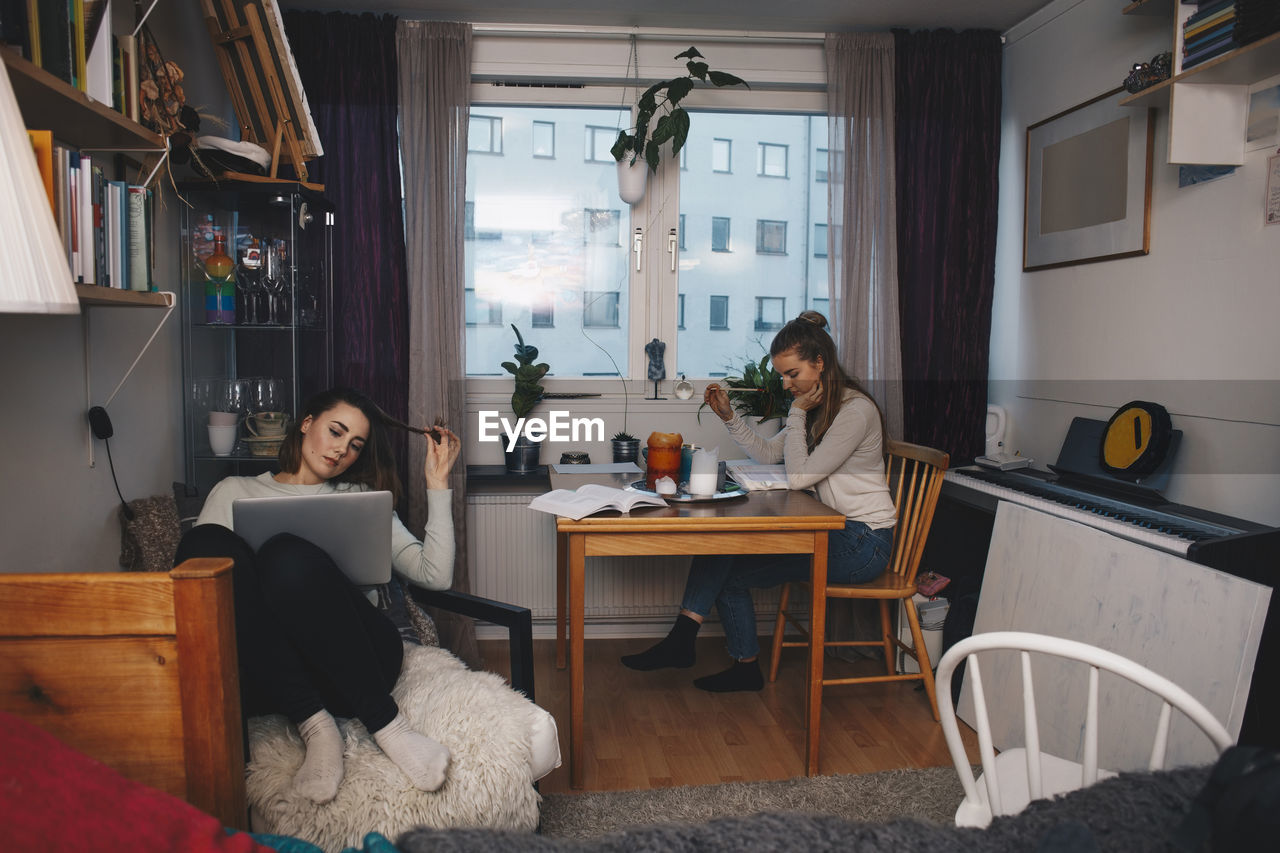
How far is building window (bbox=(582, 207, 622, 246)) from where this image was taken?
346 cm

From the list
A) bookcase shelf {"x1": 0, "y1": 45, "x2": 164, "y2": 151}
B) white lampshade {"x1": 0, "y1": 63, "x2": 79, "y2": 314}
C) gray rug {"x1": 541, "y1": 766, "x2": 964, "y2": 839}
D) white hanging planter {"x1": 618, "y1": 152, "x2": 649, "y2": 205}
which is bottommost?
gray rug {"x1": 541, "y1": 766, "x2": 964, "y2": 839}

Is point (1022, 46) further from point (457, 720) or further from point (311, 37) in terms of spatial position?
point (457, 720)

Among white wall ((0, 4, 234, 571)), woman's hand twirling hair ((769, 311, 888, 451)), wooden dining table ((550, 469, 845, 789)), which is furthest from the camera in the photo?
woman's hand twirling hair ((769, 311, 888, 451))

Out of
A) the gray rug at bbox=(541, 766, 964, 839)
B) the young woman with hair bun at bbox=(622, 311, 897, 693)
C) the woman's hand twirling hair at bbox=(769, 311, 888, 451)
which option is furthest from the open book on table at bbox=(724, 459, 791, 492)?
the gray rug at bbox=(541, 766, 964, 839)

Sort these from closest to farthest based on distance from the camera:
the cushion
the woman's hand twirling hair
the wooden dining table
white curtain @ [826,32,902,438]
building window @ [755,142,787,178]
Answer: the cushion, the wooden dining table, the woman's hand twirling hair, white curtain @ [826,32,902,438], building window @ [755,142,787,178]

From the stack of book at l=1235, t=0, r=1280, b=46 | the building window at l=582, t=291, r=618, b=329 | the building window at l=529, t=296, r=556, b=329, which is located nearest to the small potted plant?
the building window at l=529, t=296, r=556, b=329

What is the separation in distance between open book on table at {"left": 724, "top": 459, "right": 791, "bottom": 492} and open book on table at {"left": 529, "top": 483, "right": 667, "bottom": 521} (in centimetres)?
40

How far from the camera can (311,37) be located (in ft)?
10.3

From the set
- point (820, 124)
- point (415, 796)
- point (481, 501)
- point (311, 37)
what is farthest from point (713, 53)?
point (415, 796)

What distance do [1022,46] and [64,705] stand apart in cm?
355

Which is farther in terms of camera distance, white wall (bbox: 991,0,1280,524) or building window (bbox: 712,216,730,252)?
building window (bbox: 712,216,730,252)

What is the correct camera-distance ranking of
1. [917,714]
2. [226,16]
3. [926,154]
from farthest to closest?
[926,154]
[917,714]
[226,16]

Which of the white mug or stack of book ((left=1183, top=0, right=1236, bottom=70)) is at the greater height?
stack of book ((left=1183, top=0, right=1236, bottom=70))

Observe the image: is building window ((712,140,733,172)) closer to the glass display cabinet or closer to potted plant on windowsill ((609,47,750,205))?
potted plant on windowsill ((609,47,750,205))
